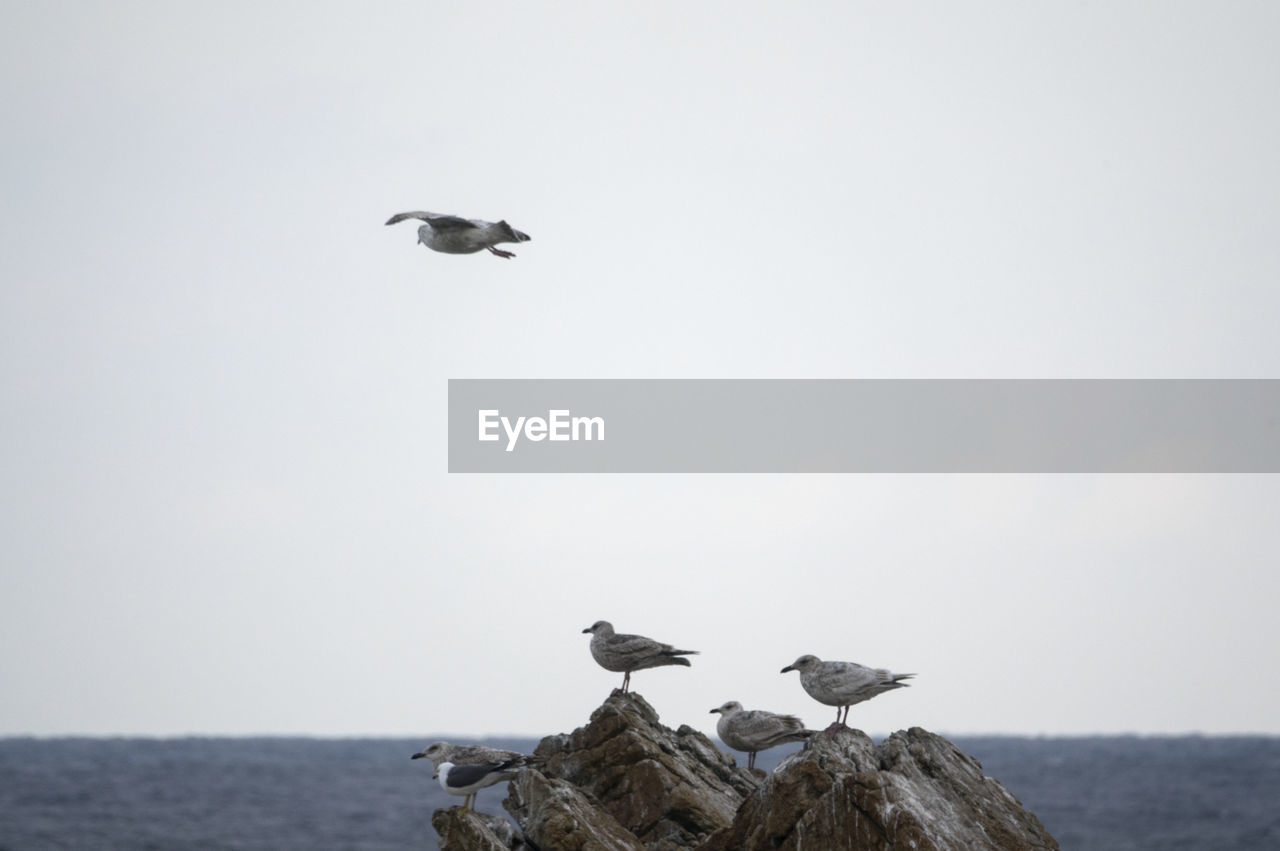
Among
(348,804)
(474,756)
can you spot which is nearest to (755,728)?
(474,756)

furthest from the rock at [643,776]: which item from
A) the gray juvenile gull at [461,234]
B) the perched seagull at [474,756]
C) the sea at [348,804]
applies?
the sea at [348,804]

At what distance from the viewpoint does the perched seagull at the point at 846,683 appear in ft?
59.1

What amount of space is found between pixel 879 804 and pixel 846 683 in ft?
12.1

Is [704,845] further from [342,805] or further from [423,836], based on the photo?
[342,805]

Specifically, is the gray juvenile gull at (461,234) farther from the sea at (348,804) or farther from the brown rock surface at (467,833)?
the sea at (348,804)

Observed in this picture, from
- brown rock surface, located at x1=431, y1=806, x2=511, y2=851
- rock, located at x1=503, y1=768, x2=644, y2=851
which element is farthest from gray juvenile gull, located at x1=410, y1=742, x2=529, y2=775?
brown rock surface, located at x1=431, y1=806, x2=511, y2=851

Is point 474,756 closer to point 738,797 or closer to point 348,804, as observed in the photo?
point 738,797

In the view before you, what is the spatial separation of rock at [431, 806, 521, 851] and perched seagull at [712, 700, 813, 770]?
4.12 m

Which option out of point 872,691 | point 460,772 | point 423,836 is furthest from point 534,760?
point 423,836

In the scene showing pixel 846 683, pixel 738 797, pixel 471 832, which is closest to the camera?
pixel 471 832

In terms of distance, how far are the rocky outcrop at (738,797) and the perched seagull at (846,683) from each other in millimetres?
860

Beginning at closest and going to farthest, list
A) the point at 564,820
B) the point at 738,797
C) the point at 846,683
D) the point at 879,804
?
1. the point at 879,804
2. the point at 564,820
3. the point at 846,683
4. the point at 738,797

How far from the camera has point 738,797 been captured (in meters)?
19.5

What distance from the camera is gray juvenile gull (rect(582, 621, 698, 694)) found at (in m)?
20.3
